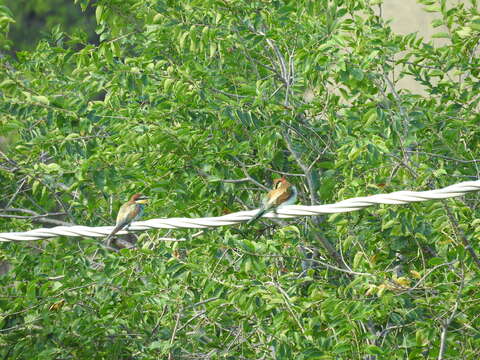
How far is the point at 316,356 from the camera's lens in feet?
15.1

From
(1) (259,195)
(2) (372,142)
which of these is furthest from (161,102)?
(2) (372,142)

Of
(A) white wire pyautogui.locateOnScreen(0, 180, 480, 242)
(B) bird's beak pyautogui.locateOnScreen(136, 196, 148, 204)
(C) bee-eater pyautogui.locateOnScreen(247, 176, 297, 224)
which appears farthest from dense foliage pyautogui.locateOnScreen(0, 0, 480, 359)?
(A) white wire pyautogui.locateOnScreen(0, 180, 480, 242)

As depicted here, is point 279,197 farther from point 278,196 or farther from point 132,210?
point 132,210

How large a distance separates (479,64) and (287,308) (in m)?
2.52

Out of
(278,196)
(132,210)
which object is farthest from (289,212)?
(132,210)

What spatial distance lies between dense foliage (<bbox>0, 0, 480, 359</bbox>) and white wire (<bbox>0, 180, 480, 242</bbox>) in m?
0.75

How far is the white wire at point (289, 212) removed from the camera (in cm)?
363

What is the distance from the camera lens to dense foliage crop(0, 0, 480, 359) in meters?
5.02

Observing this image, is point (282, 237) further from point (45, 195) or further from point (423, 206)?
point (45, 195)

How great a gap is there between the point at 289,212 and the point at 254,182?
1.73 metres

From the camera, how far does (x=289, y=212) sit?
397 centimetres

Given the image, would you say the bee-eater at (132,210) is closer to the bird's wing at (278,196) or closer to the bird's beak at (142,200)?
the bird's beak at (142,200)

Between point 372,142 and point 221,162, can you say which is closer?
point 372,142

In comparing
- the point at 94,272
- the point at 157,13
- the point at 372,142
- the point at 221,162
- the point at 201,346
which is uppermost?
the point at 157,13
